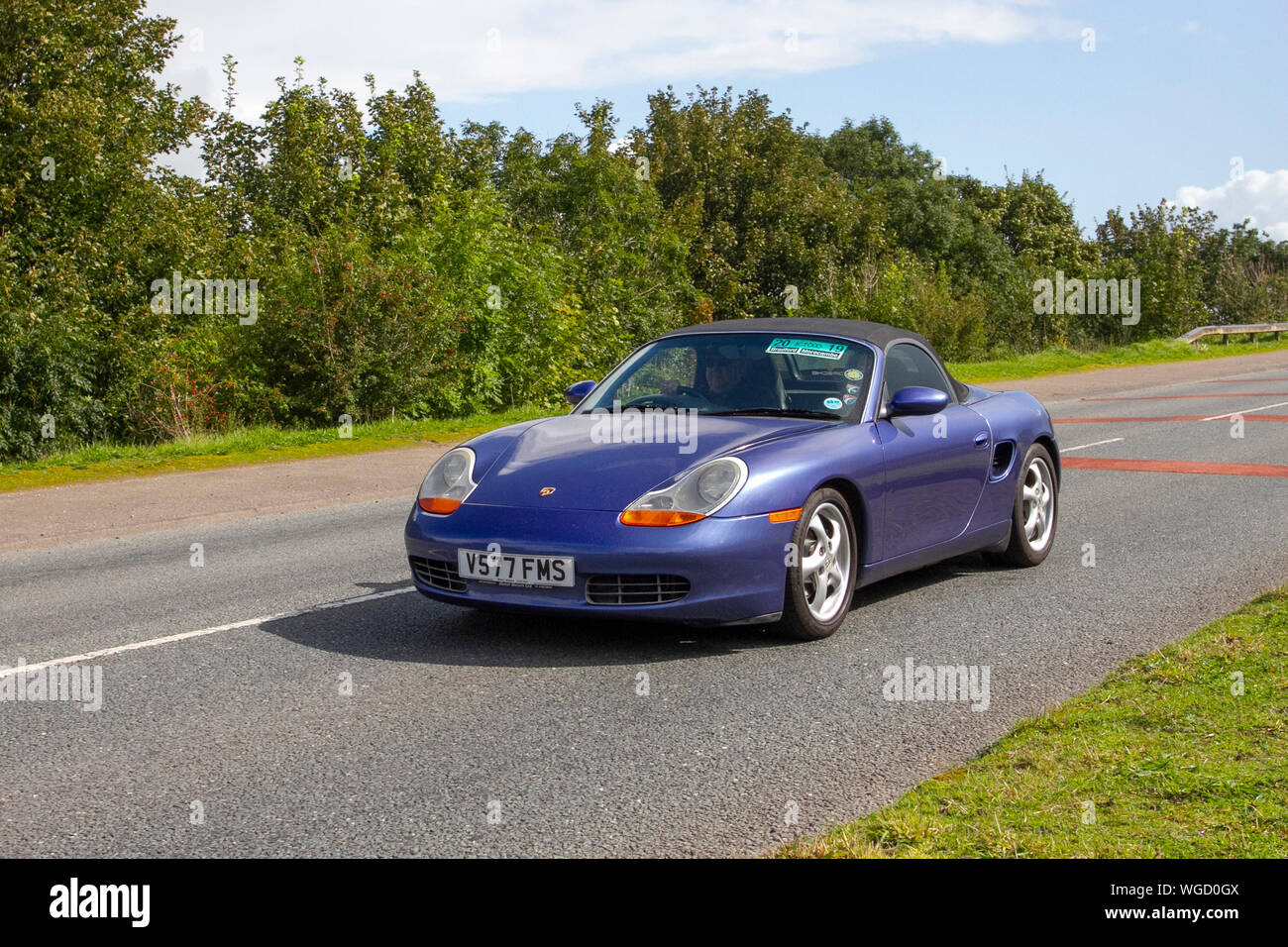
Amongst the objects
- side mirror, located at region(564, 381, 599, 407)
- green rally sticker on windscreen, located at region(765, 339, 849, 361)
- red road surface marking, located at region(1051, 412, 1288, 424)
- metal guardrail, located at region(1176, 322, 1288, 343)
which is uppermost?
metal guardrail, located at region(1176, 322, 1288, 343)

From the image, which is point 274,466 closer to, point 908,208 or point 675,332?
point 675,332

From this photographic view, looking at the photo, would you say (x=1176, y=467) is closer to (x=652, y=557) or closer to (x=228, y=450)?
(x=652, y=557)

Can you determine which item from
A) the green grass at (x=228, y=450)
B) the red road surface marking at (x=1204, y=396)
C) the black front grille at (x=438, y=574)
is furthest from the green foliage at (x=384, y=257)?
the black front grille at (x=438, y=574)

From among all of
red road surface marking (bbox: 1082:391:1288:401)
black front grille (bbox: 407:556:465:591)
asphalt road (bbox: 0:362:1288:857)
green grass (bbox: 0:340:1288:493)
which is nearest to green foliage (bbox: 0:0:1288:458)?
green grass (bbox: 0:340:1288:493)

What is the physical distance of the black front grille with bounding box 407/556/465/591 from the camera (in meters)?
6.39

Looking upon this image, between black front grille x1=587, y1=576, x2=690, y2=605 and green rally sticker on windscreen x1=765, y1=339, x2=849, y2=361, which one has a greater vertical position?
green rally sticker on windscreen x1=765, y1=339, x2=849, y2=361

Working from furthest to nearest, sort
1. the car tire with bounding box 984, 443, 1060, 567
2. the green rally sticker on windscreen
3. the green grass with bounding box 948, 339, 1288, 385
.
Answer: the green grass with bounding box 948, 339, 1288, 385 < the car tire with bounding box 984, 443, 1060, 567 < the green rally sticker on windscreen

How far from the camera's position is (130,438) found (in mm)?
17391

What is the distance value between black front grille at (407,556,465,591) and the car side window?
2523 millimetres

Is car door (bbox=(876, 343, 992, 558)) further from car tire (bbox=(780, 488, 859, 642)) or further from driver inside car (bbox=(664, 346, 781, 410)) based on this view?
driver inside car (bbox=(664, 346, 781, 410))

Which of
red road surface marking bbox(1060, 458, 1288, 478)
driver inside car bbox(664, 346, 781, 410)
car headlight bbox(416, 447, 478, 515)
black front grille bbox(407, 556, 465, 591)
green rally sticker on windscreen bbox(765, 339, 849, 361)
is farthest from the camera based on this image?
red road surface marking bbox(1060, 458, 1288, 478)

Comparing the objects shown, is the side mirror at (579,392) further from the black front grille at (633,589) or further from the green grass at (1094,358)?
the green grass at (1094,358)

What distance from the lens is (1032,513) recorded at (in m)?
8.48
